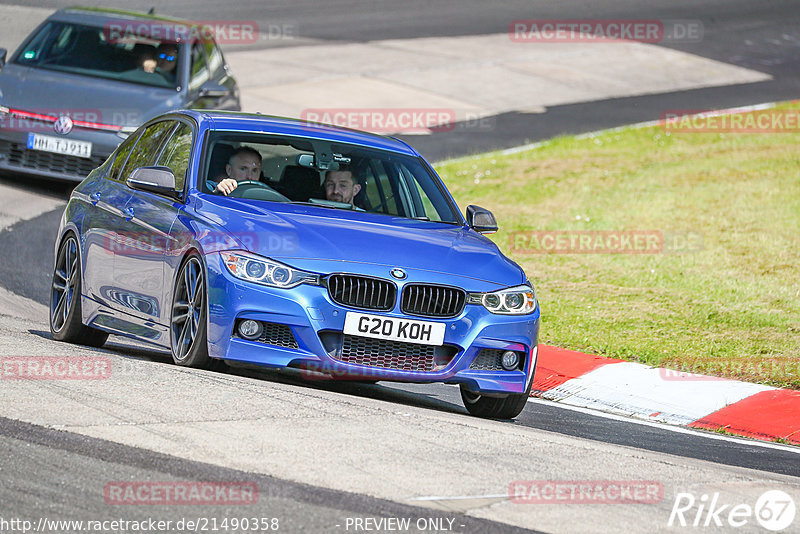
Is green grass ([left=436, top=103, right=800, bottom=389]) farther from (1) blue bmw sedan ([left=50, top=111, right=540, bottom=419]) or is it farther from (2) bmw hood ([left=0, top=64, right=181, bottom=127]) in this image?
(2) bmw hood ([left=0, top=64, right=181, bottom=127])

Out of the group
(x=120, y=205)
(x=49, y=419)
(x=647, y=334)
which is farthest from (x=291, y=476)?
(x=647, y=334)

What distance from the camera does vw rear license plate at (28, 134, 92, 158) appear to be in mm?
14789

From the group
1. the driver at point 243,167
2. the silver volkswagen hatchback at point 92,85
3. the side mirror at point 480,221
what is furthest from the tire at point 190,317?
the silver volkswagen hatchback at point 92,85

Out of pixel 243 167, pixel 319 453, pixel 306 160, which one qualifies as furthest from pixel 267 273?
pixel 319 453

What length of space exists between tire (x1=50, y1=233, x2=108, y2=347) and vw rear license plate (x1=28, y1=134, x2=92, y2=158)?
526cm

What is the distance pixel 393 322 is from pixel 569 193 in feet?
35.6

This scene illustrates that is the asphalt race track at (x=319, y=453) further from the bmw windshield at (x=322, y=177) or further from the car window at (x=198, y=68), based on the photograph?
the car window at (x=198, y=68)

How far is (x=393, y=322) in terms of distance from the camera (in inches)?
294

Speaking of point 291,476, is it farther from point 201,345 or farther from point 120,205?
point 120,205

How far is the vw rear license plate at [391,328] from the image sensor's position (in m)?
7.43

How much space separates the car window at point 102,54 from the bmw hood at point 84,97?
0.66 feet

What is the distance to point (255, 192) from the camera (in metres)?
8.48

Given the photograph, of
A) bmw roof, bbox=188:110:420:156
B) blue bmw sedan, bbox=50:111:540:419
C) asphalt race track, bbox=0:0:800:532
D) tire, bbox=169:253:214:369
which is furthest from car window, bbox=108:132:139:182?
tire, bbox=169:253:214:369

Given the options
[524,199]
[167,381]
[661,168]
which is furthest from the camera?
[661,168]
